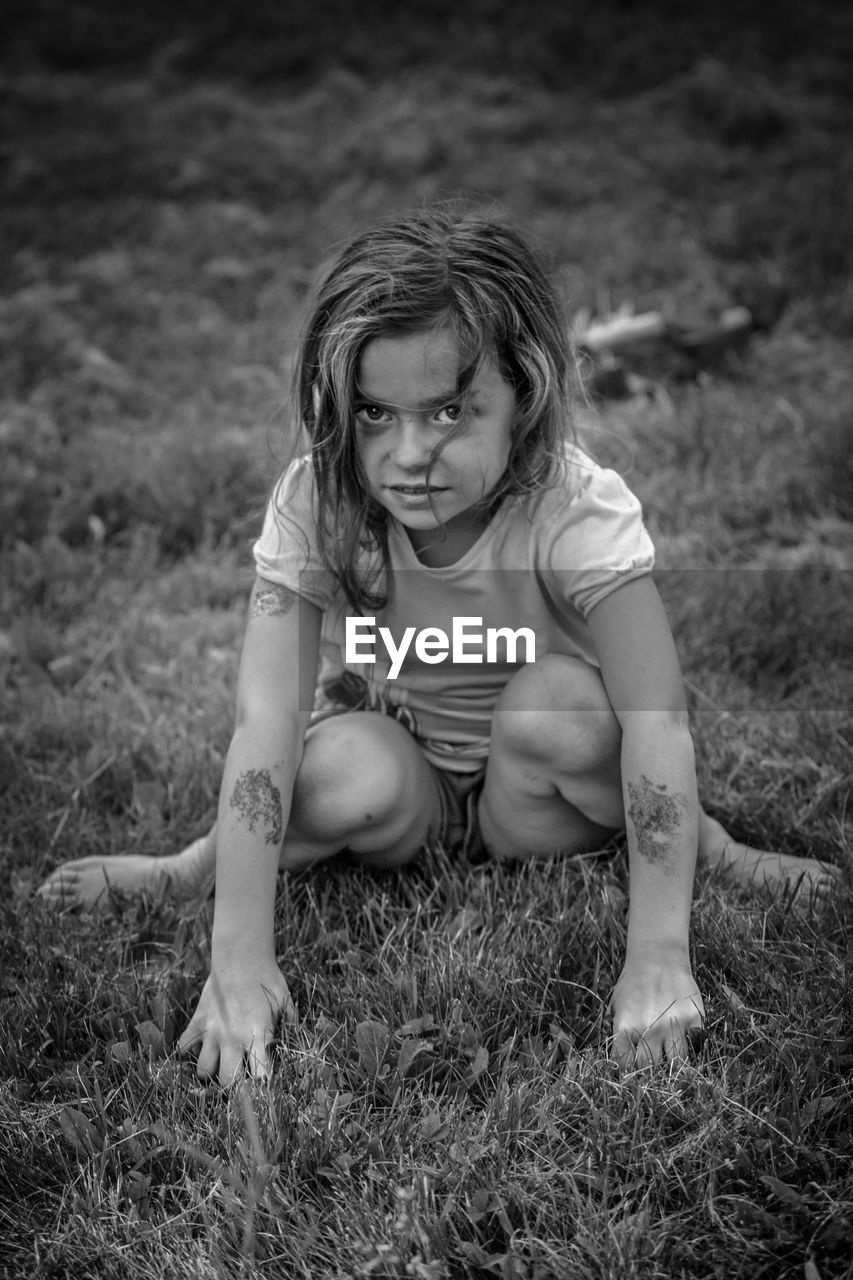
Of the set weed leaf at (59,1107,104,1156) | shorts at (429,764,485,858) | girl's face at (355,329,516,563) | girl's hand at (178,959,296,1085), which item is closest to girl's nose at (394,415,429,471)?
girl's face at (355,329,516,563)

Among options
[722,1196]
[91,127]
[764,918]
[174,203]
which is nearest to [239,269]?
[174,203]

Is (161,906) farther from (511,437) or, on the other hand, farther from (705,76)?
(705,76)

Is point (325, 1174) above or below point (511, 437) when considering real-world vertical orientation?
below

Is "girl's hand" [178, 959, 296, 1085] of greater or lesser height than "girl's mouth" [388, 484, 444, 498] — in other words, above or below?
below

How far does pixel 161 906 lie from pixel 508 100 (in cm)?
623

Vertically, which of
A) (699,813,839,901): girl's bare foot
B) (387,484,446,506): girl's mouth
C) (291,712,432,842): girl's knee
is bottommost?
(699,813,839,901): girl's bare foot

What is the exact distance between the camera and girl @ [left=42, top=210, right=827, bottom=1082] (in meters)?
1.84

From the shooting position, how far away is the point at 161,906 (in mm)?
2160

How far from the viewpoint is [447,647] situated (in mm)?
2184

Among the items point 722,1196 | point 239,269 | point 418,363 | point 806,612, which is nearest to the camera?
point 722,1196

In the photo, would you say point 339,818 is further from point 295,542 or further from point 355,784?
point 295,542

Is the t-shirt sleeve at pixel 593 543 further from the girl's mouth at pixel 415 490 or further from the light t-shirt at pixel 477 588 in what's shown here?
the girl's mouth at pixel 415 490

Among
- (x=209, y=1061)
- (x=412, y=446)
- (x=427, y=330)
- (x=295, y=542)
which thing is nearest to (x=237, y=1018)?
(x=209, y=1061)

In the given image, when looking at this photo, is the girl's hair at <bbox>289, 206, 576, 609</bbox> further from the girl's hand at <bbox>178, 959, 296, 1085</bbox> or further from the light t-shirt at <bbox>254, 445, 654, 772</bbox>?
the girl's hand at <bbox>178, 959, 296, 1085</bbox>
